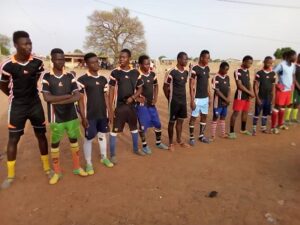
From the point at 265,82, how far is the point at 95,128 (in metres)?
4.43

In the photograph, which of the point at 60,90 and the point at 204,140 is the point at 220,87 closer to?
the point at 204,140

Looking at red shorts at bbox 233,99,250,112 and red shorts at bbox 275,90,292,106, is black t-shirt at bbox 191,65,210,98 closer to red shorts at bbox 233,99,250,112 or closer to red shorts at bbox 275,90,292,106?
red shorts at bbox 233,99,250,112

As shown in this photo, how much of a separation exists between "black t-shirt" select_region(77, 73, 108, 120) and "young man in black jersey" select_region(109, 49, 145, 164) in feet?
1.33

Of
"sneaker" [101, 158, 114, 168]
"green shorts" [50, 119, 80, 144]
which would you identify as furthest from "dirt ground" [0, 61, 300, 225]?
"green shorts" [50, 119, 80, 144]

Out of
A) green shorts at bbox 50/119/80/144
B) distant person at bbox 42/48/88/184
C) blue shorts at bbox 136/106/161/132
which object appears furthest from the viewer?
blue shorts at bbox 136/106/161/132

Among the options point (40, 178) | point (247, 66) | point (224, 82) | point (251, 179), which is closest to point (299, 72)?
point (247, 66)

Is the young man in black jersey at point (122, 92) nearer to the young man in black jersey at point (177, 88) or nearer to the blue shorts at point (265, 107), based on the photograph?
the young man in black jersey at point (177, 88)

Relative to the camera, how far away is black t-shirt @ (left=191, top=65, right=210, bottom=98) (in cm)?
677

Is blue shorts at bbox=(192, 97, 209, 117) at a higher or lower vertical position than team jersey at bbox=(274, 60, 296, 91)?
lower

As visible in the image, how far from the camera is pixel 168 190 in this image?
4.61 meters

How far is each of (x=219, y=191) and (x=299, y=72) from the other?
Answer: 17.7 feet

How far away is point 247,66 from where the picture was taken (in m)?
7.33

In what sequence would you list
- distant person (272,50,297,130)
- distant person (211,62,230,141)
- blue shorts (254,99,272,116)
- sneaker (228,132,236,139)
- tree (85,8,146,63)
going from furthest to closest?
tree (85,8,146,63) → distant person (272,50,297,130) → blue shorts (254,99,272,116) → sneaker (228,132,236,139) → distant person (211,62,230,141)

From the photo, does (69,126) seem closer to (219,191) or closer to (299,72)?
(219,191)
